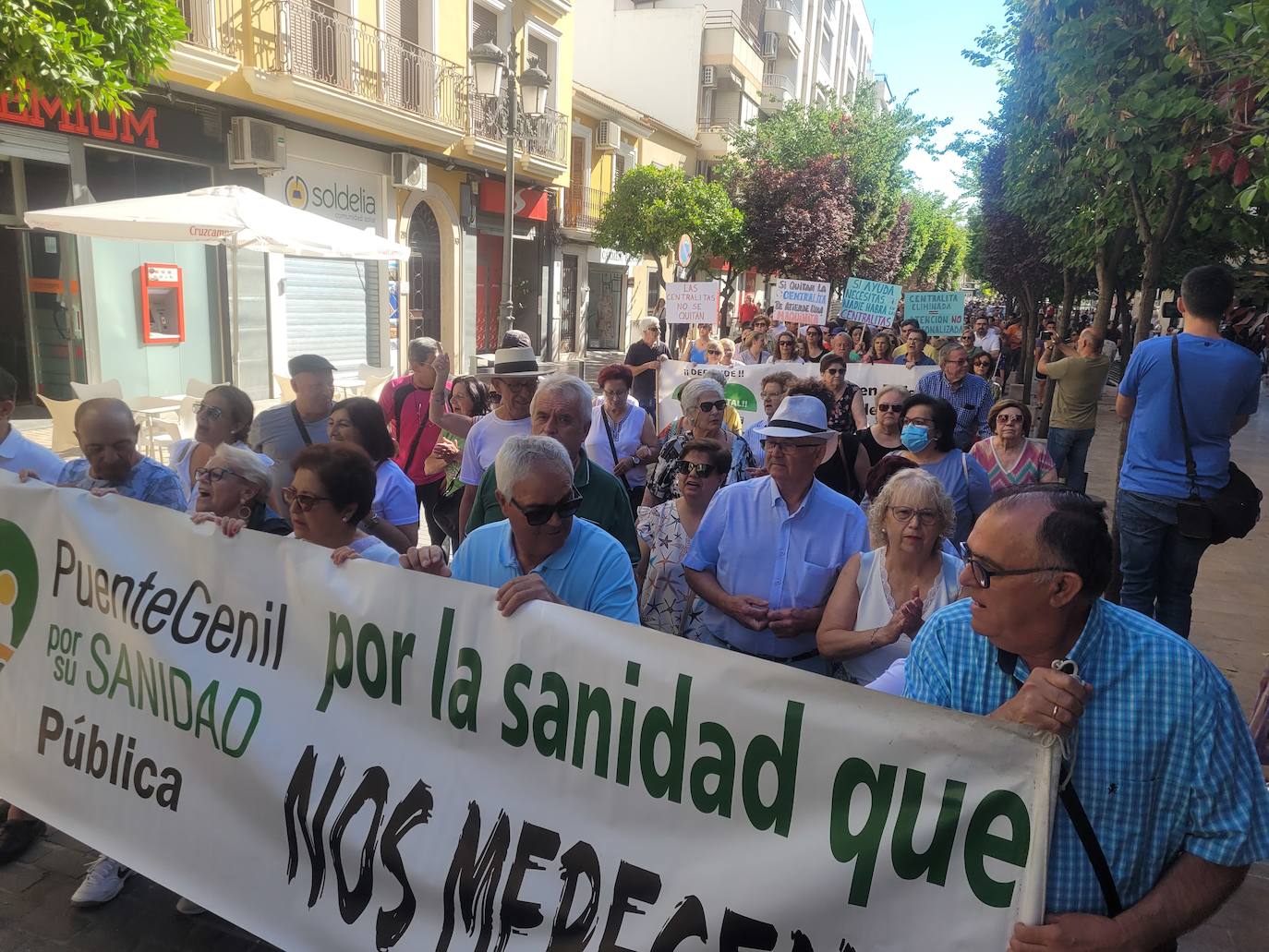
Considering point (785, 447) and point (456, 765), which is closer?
point (456, 765)

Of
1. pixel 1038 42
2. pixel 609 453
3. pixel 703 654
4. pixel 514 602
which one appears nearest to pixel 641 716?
pixel 703 654

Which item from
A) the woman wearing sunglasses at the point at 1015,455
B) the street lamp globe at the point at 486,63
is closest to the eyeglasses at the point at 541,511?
the woman wearing sunglasses at the point at 1015,455

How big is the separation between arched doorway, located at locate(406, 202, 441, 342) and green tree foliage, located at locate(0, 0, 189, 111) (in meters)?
13.5

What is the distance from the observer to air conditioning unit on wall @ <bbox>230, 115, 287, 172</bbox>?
45.9 ft

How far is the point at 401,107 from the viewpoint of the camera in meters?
16.8

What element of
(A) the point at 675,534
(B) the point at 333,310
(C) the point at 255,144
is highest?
(C) the point at 255,144

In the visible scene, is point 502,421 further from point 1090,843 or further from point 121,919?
point 1090,843

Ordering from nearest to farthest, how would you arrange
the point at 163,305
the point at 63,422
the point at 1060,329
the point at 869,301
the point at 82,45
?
the point at 82,45 → the point at 63,422 → the point at 869,301 → the point at 163,305 → the point at 1060,329

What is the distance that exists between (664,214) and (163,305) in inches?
590

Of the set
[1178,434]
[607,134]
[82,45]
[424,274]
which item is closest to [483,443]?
[82,45]

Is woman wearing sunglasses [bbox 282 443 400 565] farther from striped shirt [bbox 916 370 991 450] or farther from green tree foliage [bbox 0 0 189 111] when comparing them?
striped shirt [bbox 916 370 991 450]

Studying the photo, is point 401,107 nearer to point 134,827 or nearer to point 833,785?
point 134,827

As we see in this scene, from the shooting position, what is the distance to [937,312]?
456 inches

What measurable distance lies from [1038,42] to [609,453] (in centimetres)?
485
